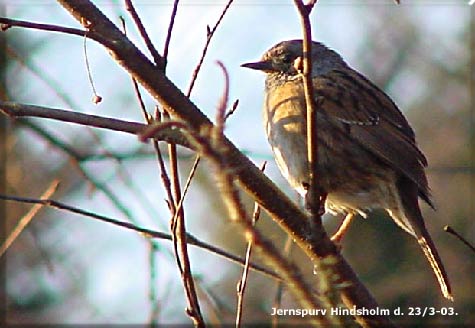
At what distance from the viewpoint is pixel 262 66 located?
5281mm

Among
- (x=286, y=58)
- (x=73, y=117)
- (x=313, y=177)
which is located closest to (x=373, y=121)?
(x=286, y=58)

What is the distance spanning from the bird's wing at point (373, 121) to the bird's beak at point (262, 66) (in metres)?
0.28

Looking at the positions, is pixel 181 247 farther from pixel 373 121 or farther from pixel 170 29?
pixel 373 121

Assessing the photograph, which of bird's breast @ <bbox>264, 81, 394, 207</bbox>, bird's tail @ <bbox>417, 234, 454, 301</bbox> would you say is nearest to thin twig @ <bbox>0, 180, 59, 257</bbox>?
bird's breast @ <bbox>264, 81, 394, 207</bbox>

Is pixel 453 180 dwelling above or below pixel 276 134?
above

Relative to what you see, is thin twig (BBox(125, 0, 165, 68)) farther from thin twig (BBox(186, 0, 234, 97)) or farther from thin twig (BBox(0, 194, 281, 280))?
thin twig (BBox(0, 194, 281, 280))

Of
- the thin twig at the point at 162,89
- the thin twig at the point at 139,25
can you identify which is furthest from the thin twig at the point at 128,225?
the thin twig at the point at 139,25

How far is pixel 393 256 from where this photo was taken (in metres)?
9.66

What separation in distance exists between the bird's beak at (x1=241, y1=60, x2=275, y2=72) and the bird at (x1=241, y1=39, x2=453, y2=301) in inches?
9.7

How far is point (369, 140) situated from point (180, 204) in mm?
2170

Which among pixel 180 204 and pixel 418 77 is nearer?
pixel 180 204

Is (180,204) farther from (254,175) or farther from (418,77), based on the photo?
(418,77)

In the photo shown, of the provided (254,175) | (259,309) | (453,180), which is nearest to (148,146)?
(254,175)

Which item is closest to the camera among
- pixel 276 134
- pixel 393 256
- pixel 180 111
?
pixel 180 111
